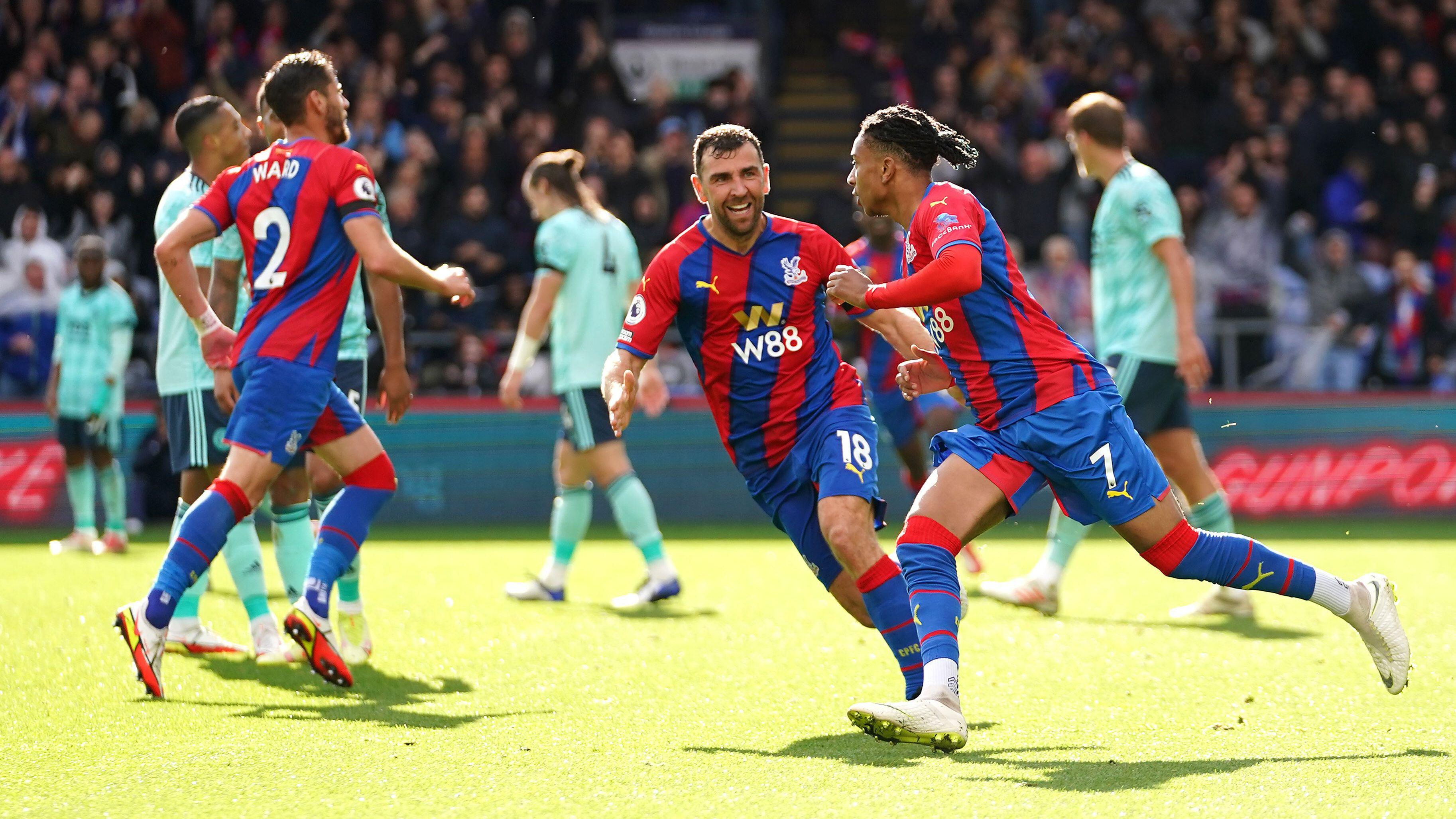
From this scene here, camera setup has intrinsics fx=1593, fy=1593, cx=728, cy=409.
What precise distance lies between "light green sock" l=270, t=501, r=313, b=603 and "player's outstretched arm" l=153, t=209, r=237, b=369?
103 centimetres

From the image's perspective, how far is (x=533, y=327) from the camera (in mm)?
8680

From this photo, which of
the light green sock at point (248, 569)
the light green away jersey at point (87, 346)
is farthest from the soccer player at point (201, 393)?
the light green away jersey at point (87, 346)

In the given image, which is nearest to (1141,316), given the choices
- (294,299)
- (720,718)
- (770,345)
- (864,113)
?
(770,345)

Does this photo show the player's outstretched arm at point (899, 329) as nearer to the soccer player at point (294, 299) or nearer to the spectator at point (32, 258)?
the soccer player at point (294, 299)

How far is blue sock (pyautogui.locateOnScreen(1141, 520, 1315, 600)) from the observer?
4.96 meters

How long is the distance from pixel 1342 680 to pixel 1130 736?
1414mm

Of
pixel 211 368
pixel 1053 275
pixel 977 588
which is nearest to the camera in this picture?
pixel 211 368

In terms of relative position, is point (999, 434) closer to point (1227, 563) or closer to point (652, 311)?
point (1227, 563)

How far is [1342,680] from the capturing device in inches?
228

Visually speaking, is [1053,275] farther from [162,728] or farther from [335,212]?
[162,728]

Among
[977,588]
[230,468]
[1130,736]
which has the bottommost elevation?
[977,588]

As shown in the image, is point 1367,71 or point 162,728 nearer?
Answer: point 162,728

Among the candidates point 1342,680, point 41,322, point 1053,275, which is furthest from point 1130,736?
point 41,322

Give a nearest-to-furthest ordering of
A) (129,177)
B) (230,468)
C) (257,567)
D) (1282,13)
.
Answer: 1. (230,468)
2. (257,567)
3. (129,177)
4. (1282,13)
